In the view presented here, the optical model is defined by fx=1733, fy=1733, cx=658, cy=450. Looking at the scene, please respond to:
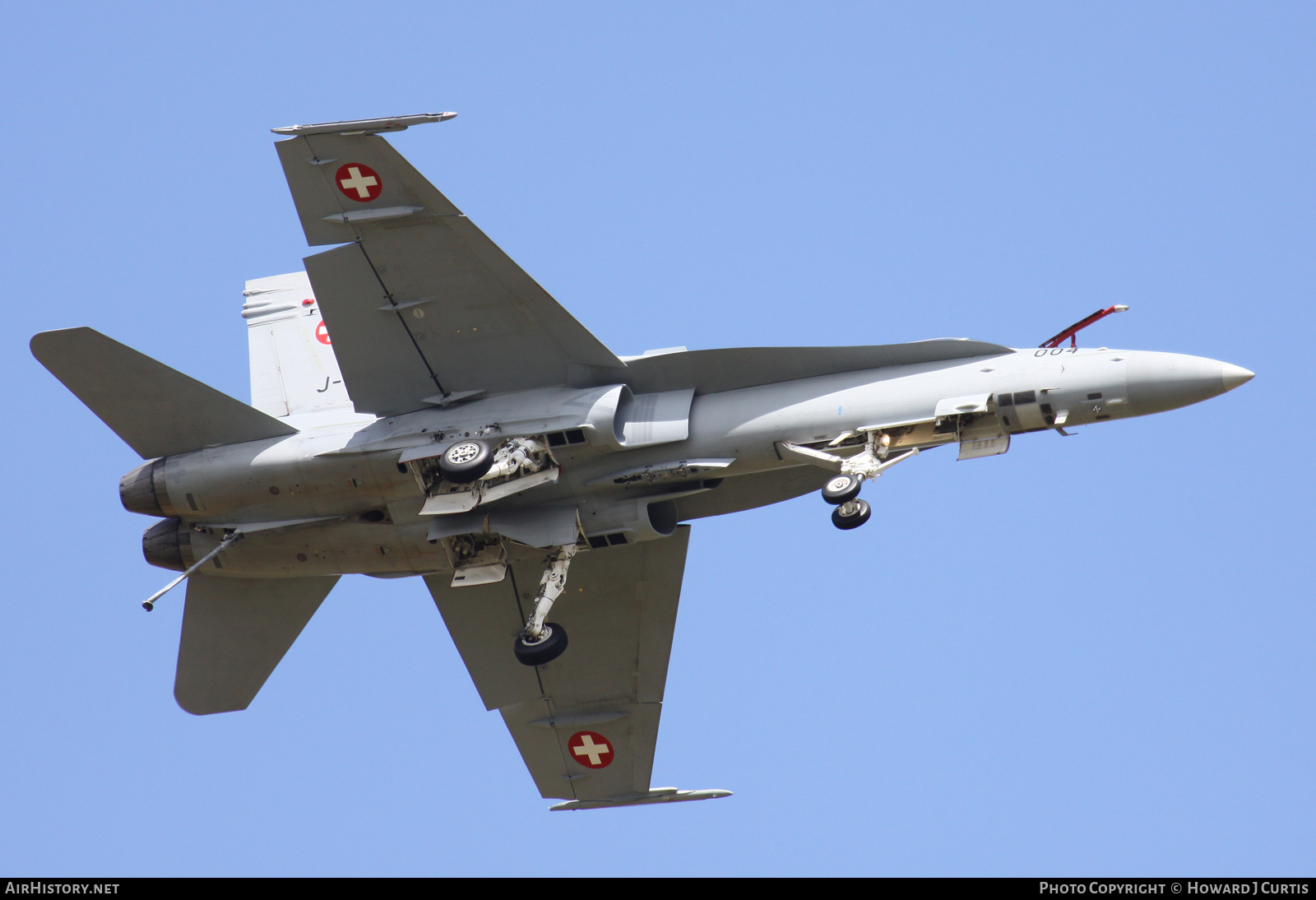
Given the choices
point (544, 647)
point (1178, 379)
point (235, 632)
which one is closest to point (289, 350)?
point (235, 632)

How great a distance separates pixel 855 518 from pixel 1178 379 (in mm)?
3691

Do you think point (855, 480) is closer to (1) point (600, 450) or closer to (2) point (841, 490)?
(2) point (841, 490)

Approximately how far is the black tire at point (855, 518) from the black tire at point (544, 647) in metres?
3.69

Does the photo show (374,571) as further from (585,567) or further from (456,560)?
(585,567)

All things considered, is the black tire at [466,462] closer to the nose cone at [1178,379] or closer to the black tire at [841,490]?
the black tire at [841,490]

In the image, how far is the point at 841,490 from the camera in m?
17.9

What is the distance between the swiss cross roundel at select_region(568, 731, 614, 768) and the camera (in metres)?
23.7

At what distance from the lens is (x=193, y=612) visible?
22516 mm

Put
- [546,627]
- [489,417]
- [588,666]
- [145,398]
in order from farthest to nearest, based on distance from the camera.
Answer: [588,666], [145,398], [546,627], [489,417]

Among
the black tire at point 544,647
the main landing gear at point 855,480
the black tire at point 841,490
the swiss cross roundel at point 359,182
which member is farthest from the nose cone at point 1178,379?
the swiss cross roundel at point 359,182

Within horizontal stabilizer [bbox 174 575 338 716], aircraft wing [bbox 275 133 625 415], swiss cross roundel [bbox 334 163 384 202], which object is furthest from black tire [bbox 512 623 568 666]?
swiss cross roundel [bbox 334 163 384 202]

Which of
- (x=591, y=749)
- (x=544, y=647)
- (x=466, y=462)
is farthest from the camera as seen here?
(x=591, y=749)

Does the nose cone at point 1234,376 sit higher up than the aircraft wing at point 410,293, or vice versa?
the aircraft wing at point 410,293

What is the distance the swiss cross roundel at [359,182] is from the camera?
18.9 meters
